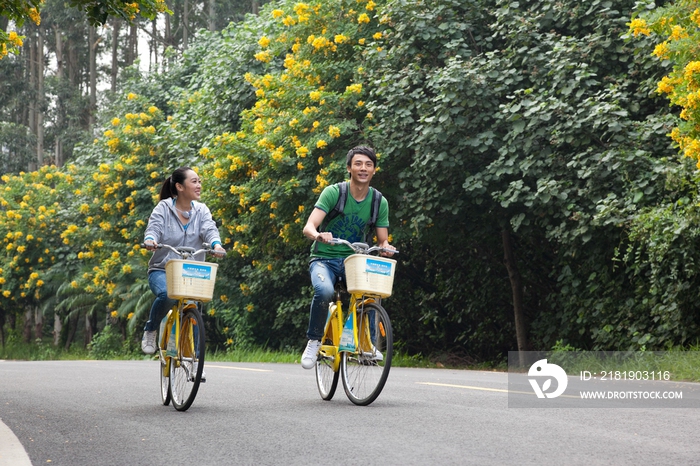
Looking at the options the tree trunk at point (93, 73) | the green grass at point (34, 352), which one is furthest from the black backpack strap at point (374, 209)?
the tree trunk at point (93, 73)

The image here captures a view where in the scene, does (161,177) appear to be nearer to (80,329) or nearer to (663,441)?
(663,441)

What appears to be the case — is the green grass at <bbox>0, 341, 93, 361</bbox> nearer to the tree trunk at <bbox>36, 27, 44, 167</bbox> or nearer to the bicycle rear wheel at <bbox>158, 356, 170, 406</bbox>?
the tree trunk at <bbox>36, 27, 44, 167</bbox>

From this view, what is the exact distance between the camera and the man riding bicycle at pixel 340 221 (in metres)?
7.95

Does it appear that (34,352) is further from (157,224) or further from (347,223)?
(347,223)

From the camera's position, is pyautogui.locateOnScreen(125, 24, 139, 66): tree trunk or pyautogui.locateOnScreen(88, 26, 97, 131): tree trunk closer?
pyautogui.locateOnScreen(88, 26, 97, 131): tree trunk

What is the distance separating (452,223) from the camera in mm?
16109

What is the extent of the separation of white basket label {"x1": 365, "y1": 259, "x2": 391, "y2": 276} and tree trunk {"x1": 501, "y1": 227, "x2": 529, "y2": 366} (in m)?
8.80

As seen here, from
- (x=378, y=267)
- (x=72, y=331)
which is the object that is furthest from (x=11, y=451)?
(x=72, y=331)

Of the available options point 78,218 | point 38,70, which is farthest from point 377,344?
point 38,70

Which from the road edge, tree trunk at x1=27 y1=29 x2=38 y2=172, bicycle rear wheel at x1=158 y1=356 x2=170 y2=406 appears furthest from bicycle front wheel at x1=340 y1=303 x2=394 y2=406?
tree trunk at x1=27 y1=29 x2=38 y2=172

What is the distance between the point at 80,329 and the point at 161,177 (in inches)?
1104

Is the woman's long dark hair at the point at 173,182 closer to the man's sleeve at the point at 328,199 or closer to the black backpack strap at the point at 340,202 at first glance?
the man's sleeve at the point at 328,199

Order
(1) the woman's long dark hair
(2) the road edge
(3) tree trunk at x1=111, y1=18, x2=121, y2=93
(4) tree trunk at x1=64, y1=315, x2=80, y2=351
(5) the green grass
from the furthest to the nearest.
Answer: (3) tree trunk at x1=111, y1=18, x2=121, y2=93
(4) tree trunk at x1=64, y1=315, x2=80, y2=351
(5) the green grass
(1) the woman's long dark hair
(2) the road edge

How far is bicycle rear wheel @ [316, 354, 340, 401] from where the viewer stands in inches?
319
